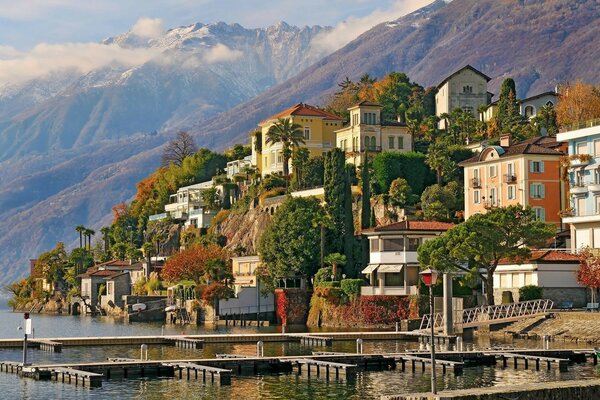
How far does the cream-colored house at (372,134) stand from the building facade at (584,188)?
43.9 meters

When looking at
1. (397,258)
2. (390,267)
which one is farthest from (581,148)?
(390,267)

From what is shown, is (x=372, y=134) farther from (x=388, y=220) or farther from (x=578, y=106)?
(x=578, y=106)

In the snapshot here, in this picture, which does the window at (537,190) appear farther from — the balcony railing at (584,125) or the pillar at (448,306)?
the pillar at (448,306)

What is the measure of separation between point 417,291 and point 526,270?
11397 mm

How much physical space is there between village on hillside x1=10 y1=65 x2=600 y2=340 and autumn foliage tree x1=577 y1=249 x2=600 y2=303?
0.68 ft

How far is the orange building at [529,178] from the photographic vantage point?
406ft

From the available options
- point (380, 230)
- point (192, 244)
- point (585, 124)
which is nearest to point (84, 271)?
point (192, 244)

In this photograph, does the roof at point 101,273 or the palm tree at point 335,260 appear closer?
the palm tree at point 335,260

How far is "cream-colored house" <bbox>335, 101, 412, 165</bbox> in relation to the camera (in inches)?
6186

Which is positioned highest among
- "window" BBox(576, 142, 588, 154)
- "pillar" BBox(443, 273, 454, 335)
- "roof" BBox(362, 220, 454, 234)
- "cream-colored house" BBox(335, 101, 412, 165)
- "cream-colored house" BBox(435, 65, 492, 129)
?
"cream-colored house" BBox(435, 65, 492, 129)

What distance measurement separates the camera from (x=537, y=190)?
12406cm

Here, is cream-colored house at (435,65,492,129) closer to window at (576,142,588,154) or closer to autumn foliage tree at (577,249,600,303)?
window at (576,142,588,154)

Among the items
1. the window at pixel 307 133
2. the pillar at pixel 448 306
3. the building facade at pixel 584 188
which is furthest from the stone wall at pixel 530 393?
the window at pixel 307 133

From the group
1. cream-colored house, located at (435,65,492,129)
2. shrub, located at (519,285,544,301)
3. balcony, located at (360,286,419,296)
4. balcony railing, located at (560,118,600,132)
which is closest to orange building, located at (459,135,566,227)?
balcony railing, located at (560,118,600,132)
